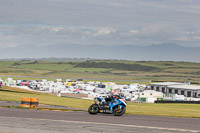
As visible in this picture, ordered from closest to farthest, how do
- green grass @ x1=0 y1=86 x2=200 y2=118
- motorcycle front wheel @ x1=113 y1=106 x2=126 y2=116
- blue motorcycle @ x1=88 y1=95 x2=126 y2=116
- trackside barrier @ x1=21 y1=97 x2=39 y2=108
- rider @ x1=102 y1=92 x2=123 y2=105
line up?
motorcycle front wheel @ x1=113 y1=106 x2=126 y2=116 → blue motorcycle @ x1=88 y1=95 x2=126 y2=116 → rider @ x1=102 y1=92 x2=123 y2=105 → trackside barrier @ x1=21 y1=97 x2=39 y2=108 → green grass @ x1=0 y1=86 x2=200 y2=118

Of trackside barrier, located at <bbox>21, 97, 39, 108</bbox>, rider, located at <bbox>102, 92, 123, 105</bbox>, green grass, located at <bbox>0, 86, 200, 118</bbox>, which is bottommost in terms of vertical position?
green grass, located at <bbox>0, 86, 200, 118</bbox>

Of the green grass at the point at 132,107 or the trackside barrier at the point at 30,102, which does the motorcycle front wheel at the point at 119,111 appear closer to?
the green grass at the point at 132,107

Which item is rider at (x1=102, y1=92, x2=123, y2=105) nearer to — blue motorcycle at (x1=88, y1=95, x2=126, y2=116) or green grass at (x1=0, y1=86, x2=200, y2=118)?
blue motorcycle at (x1=88, y1=95, x2=126, y2=116)

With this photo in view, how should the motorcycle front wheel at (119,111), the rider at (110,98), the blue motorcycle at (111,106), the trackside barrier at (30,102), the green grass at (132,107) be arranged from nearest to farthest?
the motorcycle front wheel at (119,111)
the blue motorcycle at (111,106)
the rider at (110,98)
the trackside barrier at (30,102)
the green grass at (132,107)

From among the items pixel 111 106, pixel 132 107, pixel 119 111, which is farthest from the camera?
pixel 132 107

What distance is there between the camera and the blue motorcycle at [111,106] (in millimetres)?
24797

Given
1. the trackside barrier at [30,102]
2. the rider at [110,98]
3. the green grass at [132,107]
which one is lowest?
the green grass at [132,107]

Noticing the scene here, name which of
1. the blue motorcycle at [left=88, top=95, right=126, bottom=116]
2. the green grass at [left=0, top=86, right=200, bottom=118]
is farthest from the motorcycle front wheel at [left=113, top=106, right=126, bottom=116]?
the green grass at [left=0, top=86, right=200, bottom=118]

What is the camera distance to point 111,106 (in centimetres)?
2512

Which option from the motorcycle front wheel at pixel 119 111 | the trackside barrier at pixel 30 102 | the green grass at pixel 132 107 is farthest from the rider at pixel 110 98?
the trackside barrier at pixel 30 102

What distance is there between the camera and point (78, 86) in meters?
115

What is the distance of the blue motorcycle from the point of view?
24.8m

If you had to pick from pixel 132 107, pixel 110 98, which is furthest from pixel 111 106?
pixel 132 107

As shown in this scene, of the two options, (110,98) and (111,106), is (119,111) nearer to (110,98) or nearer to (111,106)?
(111,106)
